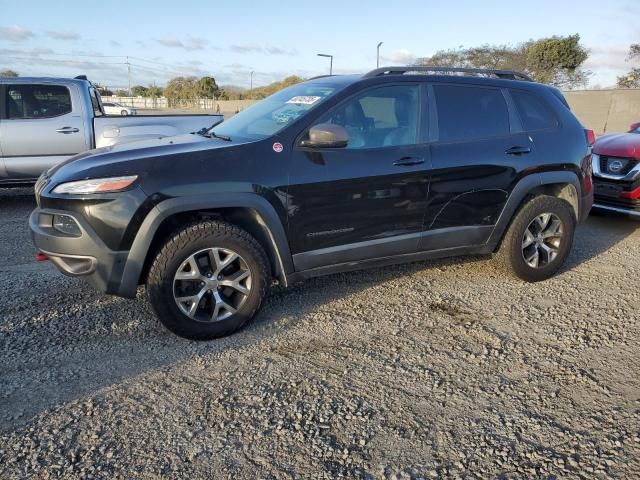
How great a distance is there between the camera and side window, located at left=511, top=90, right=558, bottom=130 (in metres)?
4.47

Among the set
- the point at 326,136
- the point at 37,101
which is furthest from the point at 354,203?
the point at 37,101

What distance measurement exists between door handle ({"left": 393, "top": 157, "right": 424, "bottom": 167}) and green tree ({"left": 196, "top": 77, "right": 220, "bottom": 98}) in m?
69.0

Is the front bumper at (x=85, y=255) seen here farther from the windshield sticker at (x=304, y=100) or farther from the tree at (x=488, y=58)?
the tree at (x=488, y=58)

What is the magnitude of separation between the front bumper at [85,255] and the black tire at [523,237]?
324 cm

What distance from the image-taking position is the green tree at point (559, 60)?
1607 inches

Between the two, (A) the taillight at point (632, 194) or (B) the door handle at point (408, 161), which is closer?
(B) the door handle at point (408, 161)

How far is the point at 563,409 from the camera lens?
2.72 m

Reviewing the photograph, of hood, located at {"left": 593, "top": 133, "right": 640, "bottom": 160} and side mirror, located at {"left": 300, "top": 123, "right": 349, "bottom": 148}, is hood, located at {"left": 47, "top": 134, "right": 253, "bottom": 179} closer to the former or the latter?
side mirror, located at {"left": 300, "top": 123, "right": 349, "bottom": 148}

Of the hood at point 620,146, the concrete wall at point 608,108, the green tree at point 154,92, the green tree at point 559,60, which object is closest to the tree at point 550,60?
the green tree at point 559,60

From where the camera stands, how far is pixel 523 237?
14.8 feet

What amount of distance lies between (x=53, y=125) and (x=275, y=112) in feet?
15.4

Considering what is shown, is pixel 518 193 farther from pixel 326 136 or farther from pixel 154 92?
pixel 154 92

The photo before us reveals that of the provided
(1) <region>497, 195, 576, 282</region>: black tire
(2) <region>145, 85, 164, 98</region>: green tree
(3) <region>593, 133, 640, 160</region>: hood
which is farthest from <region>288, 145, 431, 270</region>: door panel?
(2) <region>145, 85, 164, 98</region>: green tree

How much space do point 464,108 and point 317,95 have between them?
128cm
